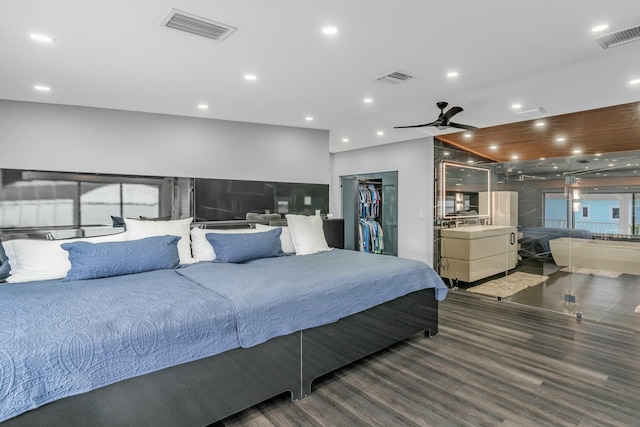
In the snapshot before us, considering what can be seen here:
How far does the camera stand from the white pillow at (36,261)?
252 centimetres

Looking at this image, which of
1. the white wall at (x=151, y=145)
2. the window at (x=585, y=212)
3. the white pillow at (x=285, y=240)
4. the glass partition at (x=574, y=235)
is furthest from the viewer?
the window at (x=585, y=212)

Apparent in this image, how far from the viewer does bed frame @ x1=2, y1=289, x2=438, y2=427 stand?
5.22ft

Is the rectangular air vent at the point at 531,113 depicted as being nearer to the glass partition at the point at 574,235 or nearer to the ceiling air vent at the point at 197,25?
the glass partition at the point at 574,235

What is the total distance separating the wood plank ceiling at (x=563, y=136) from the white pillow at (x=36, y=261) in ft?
17.4

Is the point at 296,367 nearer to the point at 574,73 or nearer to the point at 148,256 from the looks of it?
the point at 148,256

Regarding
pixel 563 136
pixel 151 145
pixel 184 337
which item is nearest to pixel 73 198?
pixel 151 145

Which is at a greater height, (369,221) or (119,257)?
(369,221)

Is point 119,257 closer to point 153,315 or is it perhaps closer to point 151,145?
point 153,315

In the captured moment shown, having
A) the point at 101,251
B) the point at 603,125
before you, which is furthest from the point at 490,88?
the point at 101,251

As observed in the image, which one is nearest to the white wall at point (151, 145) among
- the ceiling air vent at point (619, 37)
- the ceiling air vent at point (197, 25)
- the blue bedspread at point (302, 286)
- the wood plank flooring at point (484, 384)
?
the blue bedspread at point (302, 286)

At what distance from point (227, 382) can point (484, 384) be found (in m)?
1.81

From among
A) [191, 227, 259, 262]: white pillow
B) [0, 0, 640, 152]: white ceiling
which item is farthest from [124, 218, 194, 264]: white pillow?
[0, 0, 640, 152]: white ceiling

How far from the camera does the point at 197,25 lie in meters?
2.29

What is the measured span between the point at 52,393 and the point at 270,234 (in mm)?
2326
